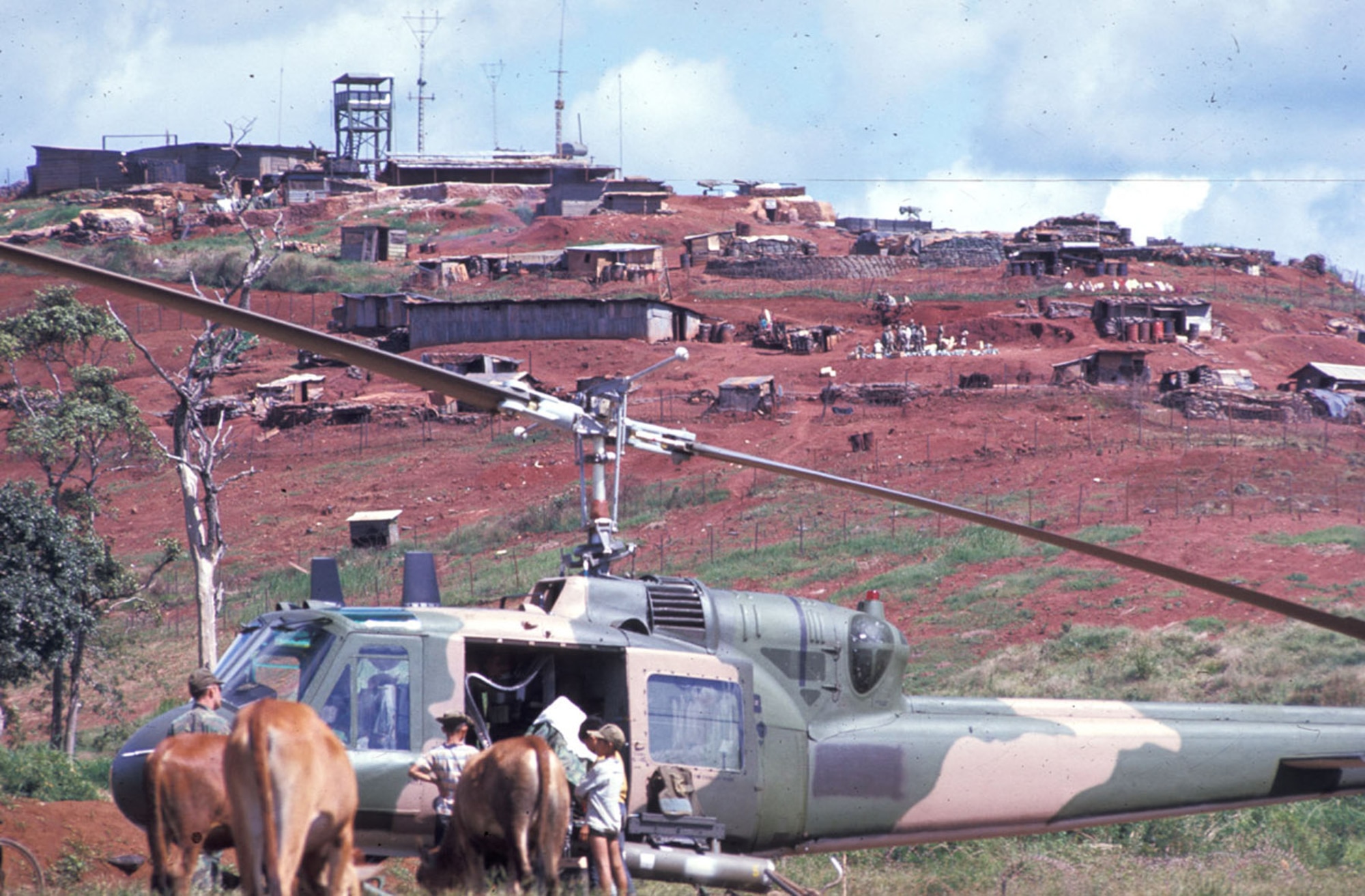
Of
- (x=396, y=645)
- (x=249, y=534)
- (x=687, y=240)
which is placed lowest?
(x=249, y=534)

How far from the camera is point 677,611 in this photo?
10430 mm

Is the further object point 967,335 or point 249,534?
point 967,335

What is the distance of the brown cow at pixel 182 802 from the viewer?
7.66 meters

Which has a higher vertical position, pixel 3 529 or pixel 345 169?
pixel 345 169

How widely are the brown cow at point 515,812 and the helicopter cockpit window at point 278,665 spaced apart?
1577 millimetres

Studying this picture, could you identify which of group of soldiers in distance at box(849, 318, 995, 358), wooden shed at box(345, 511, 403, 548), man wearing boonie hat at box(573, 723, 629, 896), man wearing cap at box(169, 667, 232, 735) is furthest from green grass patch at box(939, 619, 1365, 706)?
group of soldiers in distance at box(849, 318, 995, 358)

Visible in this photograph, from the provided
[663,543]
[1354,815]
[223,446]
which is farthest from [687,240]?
[1354,815]

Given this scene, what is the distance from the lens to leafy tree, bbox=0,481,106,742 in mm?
20625

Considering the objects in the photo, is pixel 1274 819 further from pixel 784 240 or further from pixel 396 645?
pixel 784 240

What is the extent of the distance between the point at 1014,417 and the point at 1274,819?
30.3 meters

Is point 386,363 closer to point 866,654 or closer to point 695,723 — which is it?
point 695,723

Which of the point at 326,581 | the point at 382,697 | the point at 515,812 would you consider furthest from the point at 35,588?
the point at 515,812

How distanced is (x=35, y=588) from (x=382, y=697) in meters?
14.0

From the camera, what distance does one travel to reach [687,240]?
80500 mm
